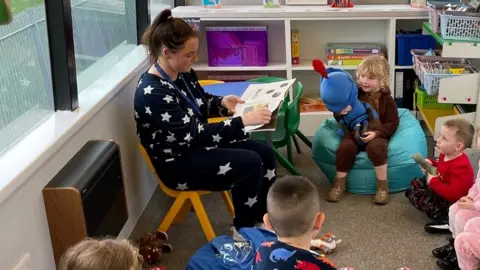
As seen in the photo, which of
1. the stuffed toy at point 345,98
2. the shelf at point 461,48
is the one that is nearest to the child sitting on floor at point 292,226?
the stuffed toy at point 345,98

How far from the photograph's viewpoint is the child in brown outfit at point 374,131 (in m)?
Result: 3.24

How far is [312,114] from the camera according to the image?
4172 mm

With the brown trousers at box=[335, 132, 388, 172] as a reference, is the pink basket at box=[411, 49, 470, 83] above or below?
above

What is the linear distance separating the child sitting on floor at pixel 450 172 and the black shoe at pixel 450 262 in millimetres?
286

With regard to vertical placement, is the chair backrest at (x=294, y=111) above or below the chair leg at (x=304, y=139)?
above

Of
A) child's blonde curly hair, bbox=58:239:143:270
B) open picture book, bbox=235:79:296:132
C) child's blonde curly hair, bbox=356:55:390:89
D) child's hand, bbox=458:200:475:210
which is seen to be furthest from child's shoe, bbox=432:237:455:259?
child's blonde curly hair, bbox=58:239:143:270

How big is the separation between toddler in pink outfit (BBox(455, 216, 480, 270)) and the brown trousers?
2.96 feet

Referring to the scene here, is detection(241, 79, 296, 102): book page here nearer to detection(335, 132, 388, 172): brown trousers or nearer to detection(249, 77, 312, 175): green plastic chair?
detection(249, 77, 312, 175): green plastic chair

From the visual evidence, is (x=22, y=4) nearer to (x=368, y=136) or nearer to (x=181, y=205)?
(x=181, y=205)

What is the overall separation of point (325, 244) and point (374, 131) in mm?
828

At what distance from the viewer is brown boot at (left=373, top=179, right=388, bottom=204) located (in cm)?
322

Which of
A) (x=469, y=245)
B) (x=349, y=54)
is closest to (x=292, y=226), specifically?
(x=469, y=245)

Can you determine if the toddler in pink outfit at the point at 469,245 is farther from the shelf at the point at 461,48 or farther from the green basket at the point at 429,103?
the green basket at the point at 429,103

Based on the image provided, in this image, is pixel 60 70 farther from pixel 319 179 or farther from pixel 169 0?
pixel 169 0
